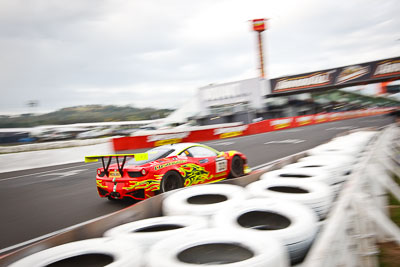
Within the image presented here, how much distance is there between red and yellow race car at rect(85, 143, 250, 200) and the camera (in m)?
5.23

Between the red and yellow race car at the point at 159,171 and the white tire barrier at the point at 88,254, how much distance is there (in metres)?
2.29

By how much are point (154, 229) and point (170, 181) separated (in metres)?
2.74

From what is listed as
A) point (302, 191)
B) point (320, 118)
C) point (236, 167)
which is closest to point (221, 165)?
Result: point (236, 167)

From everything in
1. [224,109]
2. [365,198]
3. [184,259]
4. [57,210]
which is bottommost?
[57,210]

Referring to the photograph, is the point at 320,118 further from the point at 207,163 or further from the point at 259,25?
the point at 207,163

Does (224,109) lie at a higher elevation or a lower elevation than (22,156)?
higher

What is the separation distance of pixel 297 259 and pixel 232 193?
140 cm

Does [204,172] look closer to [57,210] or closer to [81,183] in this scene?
[57,210]

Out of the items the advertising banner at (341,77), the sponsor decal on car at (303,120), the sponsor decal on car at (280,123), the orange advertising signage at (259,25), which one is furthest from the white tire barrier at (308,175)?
the orange advertising signage at (259,25)

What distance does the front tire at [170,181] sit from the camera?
5429mm

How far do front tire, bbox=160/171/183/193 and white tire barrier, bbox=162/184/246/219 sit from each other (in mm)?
1535

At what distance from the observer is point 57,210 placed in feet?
18.4

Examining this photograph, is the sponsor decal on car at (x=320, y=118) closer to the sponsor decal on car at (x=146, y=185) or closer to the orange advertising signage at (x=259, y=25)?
the orange advertising signage at (x=259, y=25)

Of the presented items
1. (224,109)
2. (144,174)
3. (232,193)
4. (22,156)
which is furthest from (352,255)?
(224,109)
